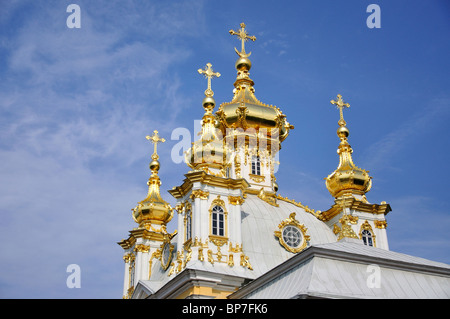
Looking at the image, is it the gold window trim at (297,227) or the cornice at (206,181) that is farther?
the gold window trim at (297,227)

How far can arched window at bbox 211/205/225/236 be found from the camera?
26.6 meters

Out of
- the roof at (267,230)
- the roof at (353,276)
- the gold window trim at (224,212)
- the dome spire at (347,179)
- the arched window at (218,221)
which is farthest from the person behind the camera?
the dome spire at (347,179)

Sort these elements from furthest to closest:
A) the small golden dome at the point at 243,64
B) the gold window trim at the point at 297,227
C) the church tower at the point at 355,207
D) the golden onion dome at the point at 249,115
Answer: the small golden dome at the point at 243,64
the golden onion dome at the point at 249,115
the church tower at the point at 355,207
the gold window trim at the point at 297,227

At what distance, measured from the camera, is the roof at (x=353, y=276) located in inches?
718

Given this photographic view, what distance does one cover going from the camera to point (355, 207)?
32.0 m

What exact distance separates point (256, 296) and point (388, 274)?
4662 mm

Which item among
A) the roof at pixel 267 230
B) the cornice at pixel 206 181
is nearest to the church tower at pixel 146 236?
the cornice at pixel 206 181

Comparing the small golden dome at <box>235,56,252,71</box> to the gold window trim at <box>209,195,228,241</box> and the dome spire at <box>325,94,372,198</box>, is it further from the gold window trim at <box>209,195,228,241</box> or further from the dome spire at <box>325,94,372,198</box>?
the gold window trim at <box>209,195,228,241</box>

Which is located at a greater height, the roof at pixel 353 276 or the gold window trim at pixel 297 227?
the gold window trim at pixel 297 227

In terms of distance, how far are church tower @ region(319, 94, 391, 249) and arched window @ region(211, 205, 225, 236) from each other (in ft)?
22.5

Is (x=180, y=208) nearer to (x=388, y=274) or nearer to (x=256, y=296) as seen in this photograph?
(x=256, y=296)

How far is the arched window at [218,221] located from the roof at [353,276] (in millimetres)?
5853

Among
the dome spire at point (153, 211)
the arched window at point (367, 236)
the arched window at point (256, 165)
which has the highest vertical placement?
the arched window at point (256, 165)

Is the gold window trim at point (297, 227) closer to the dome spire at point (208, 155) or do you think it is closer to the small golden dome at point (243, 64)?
the dome spire at point (208, 155)
